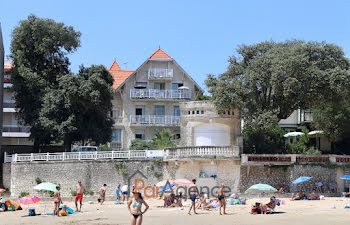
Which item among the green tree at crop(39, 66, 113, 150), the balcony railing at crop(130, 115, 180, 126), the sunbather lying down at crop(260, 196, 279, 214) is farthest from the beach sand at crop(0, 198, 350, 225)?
the balcony railing at crop(130, 115, 180, 126)

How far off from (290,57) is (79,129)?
17331 millimetres

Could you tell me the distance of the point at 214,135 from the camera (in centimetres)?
3497

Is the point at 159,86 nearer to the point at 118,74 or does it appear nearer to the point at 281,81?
the point at 118,74

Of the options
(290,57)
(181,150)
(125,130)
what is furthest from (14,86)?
(290,57)

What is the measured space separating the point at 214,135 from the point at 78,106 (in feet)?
38.1

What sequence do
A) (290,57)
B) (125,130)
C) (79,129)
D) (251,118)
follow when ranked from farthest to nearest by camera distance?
(125,130), (79,129), (251,118), (290,57)

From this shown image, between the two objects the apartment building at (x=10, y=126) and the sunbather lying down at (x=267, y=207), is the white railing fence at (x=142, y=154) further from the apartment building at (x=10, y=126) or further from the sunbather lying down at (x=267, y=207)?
the apartment building at (x=10, y=126)

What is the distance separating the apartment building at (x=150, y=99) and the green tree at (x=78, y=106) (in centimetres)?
648

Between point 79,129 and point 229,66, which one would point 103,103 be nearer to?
point 79,129

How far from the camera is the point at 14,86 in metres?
40.6

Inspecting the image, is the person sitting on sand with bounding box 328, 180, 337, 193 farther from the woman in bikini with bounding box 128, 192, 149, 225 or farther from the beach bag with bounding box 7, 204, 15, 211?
the woman in bikini with bounding box 128, 192, 149, 225

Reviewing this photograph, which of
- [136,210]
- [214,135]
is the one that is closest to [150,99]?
[214,135]

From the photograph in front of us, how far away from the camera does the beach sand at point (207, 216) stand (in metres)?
20.6

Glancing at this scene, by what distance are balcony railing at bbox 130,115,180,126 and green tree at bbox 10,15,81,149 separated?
28.4ft
